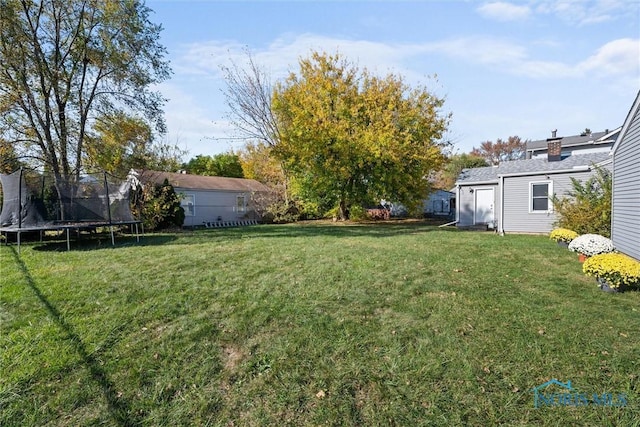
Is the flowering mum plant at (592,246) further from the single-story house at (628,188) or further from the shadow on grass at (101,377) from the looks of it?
the shadow on grass at (101,377)

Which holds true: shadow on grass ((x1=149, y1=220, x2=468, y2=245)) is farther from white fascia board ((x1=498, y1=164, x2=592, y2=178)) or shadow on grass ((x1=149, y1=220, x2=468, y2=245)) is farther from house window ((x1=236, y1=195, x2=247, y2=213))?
house window ((x1=236, y1=195, x2=247, y2=213))

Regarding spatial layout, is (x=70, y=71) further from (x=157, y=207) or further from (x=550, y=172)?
(x=550, y=172)

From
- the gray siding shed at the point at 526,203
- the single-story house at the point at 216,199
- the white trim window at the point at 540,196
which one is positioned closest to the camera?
the gray siding shed at the point at 526,203

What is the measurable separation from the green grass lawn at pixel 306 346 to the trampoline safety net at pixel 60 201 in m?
3.24

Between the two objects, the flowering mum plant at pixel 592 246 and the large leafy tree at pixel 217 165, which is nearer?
the flowering mum plant at pixel 592 246

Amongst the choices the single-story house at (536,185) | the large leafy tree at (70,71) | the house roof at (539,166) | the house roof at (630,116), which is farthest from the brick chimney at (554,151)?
the large leafy tree at (70,71)

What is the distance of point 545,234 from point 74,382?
1388cm

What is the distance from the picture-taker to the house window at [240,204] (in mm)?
21812

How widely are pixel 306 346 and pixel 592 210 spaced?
991 centimetres

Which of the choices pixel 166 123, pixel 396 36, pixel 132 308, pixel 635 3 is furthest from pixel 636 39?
pixel 166 123

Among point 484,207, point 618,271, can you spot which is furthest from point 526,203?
point 618,271

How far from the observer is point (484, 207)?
1543cm

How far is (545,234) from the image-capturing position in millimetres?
12133

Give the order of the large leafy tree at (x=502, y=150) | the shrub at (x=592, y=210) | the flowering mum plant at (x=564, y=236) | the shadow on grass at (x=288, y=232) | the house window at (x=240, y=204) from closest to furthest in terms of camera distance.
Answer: the flowering mum plant at (x=564, y=236)
the shrub at (x=592, y=210)
the shadow on grass at (x=288, y=232)
the house window at (x=240, y=204)
the large leafy tree at (x=502, y=150)
